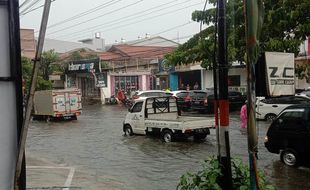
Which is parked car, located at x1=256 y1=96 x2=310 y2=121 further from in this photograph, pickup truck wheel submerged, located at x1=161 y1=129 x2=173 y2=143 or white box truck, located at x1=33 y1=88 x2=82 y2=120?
white box truck, located at x1=33 y1=88 x2=82 y2=120

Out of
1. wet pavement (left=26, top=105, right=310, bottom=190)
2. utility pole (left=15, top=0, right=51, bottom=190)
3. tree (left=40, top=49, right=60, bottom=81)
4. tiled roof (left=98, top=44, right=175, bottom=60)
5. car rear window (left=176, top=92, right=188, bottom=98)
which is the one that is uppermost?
tiled roof (left=98, top=44, right=175, bottom=60)

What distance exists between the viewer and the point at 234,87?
38531mm

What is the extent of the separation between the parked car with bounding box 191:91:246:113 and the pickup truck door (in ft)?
37.8

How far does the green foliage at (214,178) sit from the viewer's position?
238 inches

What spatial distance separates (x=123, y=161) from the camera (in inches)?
555

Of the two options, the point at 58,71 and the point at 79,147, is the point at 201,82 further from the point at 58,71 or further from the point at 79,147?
the point at 79,147

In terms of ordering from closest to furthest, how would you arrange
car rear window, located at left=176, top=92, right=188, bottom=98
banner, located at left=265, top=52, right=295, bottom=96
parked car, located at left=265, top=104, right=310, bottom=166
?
banner, located at left=265, top=52, right=295, bottom=96 → parked car, located at left=265, top=104, right=310, bottom=166 → car rear window, located at left=176, top=92, right=188, bottom=98

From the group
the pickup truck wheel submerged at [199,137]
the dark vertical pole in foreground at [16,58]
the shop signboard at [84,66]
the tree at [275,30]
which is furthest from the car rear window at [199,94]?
the dark vertical pole in foreground at [16,58]

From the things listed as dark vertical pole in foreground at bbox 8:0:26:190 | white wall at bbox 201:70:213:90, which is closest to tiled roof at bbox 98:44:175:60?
white wall at bbox 201:70:213:90

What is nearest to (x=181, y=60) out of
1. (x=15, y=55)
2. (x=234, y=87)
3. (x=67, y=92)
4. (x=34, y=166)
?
(x=34, y=166)

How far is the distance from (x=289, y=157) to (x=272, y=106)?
37.1 ft

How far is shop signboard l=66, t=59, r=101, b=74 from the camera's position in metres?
48.0

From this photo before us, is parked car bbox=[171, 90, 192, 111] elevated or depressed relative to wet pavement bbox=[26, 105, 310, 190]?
elevated

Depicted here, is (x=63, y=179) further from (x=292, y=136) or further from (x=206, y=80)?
(x=206, y=80)
